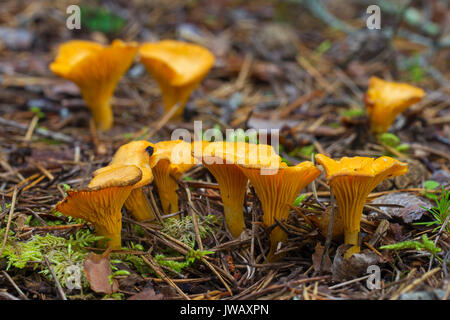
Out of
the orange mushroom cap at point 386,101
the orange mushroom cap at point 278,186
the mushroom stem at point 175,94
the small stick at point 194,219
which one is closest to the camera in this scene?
the orange mushroom cap at point 278,186

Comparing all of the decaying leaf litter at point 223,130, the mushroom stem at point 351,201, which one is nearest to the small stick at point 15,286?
the decaying leaf litter at point 223,130

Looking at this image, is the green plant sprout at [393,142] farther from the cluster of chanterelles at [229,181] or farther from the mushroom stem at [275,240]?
the mushroom stem at [275,240]

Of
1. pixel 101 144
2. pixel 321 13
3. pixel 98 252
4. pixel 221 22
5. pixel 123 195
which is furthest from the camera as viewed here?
pixel 221 22

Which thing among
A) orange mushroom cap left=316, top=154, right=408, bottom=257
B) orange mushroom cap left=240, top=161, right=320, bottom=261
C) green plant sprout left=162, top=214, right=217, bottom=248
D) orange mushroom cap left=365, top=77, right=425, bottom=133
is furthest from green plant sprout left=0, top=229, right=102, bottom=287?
orange mushroom cap left=365, top=77, right=425, bottom=133

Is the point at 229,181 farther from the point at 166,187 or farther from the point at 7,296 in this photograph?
the point at 7,296

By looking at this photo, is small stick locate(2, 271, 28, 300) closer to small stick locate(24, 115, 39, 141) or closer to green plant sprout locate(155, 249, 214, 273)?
green plant sprout locate(155, 249, 214, 273)
